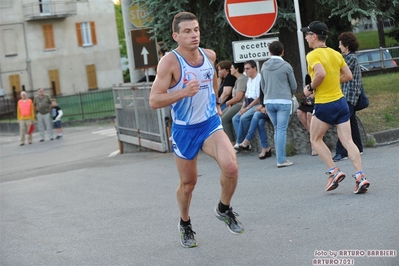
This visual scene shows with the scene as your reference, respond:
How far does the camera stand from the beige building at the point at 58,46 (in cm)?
6406

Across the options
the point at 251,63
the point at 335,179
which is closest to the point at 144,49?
the point at 251,63

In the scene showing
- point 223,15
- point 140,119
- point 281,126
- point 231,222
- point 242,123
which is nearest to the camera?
point 231,222

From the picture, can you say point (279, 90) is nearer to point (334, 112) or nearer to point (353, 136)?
point (353, 136)

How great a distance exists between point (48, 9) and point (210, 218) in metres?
58.7

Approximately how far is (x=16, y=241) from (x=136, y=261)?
2415mm

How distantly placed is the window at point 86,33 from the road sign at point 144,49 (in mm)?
49194

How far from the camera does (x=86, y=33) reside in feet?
226

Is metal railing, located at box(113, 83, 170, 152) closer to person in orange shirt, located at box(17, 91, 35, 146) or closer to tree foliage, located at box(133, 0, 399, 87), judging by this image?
tree foliage, located at box(133, 0, 399, 87)

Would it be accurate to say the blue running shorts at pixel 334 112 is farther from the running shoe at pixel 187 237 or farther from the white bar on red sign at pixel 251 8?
the white bar on red sign at pixel 251 8

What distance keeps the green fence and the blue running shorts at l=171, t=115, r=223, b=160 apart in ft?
125

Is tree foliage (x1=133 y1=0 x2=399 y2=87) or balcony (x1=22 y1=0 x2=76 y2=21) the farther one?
balcony (x1=22 y1=0 x2=76 y2=21)

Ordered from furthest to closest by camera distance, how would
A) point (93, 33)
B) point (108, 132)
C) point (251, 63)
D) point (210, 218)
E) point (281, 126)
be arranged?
point (93, 33)
point (108, 132)
point (251, 63)
point (281, 126)
point (210, 218)

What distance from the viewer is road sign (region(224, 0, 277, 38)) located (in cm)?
1411

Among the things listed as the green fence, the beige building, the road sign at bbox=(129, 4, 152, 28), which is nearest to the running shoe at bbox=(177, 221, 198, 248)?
the road sign at bbox=(129, 4, 152, 28)
